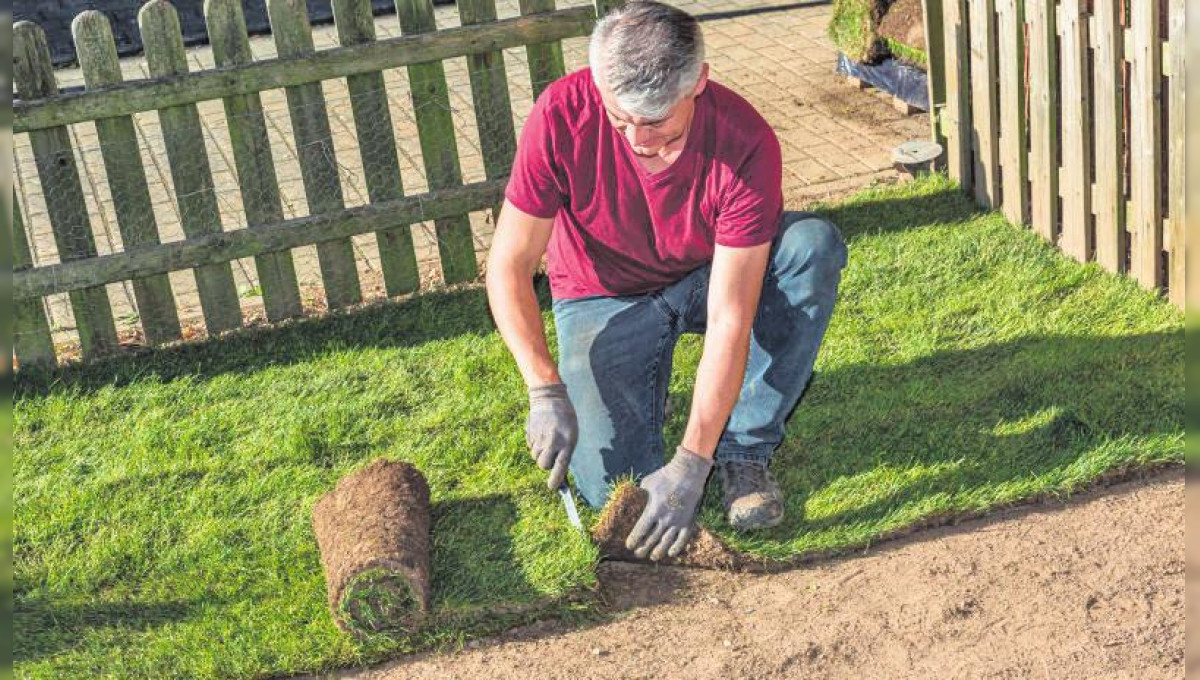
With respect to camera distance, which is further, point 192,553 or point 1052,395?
point 1052,395

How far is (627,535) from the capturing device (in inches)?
172

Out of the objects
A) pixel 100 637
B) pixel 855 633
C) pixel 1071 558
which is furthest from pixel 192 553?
pixel 1071 558

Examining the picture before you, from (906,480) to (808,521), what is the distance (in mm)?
370

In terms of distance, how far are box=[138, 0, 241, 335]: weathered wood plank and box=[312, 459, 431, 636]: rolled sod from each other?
2.11 meters

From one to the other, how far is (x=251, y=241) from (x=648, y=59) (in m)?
2.82

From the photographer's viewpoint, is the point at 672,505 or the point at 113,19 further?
the point at 113,19

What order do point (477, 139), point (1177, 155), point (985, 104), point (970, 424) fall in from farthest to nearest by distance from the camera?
point (477, 139) < point (985, 104) < point (1177, 155) < point (970, 424)

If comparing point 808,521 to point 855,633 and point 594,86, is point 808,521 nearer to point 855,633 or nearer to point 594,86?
point 855,633

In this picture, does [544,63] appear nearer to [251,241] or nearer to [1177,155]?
[251,241]

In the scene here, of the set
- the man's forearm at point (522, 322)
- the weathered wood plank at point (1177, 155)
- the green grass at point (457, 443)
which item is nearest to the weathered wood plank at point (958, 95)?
the green grass at point (457, 443)

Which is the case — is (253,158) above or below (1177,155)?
above

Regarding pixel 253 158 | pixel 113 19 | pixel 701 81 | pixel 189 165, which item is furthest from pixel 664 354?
pixel 113 19

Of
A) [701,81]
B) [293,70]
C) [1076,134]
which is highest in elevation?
[701,81]

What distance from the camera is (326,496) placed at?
4.59 meters
